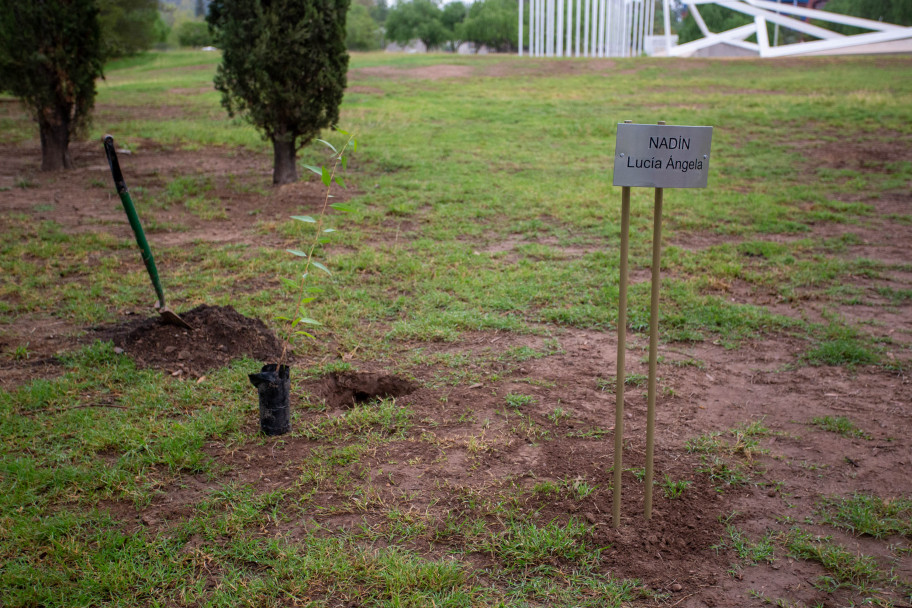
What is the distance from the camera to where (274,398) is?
11.1 feet

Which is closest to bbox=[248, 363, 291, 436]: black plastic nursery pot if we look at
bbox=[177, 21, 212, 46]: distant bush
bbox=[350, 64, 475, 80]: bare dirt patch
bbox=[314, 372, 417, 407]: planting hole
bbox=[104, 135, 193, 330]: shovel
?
bbox=[314, 372, 417, 407]: planting hole

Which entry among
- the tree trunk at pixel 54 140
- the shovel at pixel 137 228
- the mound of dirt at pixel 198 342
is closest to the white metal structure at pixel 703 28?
the tree trunk at pixel 54 140

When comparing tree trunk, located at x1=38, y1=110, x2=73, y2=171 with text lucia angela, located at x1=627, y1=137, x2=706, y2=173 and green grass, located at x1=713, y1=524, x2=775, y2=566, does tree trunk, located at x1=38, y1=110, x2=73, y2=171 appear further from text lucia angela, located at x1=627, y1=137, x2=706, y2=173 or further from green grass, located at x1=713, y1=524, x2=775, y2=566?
green grass, located at x1=713, y1=524, x2=775, y2=566

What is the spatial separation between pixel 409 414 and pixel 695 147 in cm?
198

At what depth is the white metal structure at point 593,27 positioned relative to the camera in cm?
3900

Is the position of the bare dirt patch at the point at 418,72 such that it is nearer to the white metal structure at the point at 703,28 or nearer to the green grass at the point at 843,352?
the white metal structure at the point at 703,28

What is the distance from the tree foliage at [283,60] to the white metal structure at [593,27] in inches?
1215

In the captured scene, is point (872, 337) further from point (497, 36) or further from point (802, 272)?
point (497, 36)

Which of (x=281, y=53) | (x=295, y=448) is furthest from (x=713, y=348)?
(x=281, y=53)

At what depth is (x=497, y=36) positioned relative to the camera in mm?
62375

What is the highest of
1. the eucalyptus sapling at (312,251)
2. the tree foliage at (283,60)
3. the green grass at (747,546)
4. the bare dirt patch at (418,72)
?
the bare dirt patch at (418,72)

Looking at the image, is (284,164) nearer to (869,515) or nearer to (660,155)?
(660,155)

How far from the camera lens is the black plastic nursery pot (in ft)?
10.9

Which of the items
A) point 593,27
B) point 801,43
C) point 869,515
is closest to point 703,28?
point 801,43
